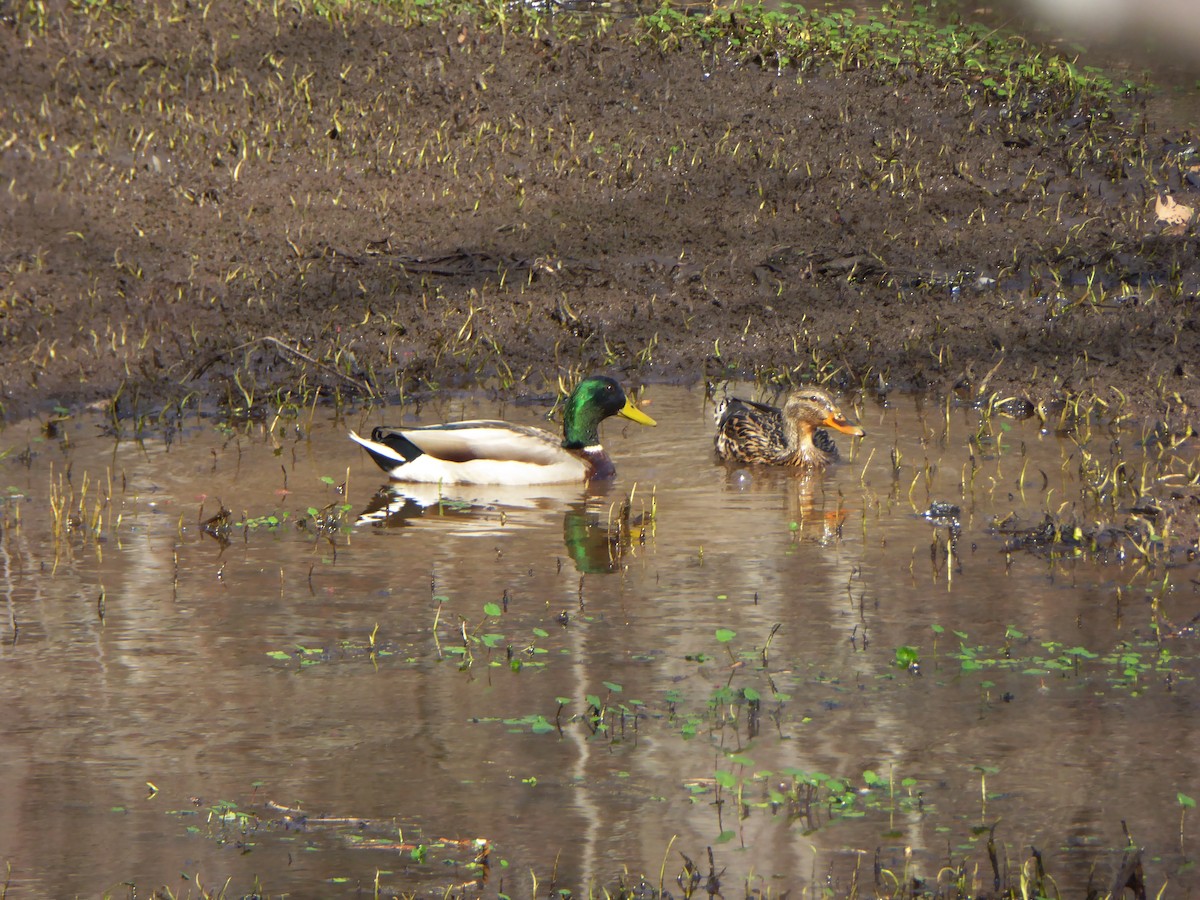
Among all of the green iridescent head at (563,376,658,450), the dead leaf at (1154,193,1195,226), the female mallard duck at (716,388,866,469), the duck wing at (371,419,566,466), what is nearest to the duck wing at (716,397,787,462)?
the female mallard duck at (716,388,866,469)

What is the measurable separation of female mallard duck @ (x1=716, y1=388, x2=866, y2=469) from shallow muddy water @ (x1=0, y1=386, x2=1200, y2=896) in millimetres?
474

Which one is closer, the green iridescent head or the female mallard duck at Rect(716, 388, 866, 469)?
the green iridescent head

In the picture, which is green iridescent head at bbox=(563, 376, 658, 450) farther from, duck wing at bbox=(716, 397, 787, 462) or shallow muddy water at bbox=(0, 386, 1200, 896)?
duck wing at bbox=(716, 397, 787, 462)

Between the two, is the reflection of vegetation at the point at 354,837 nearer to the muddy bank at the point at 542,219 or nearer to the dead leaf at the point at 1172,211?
the muddy bank at the point at 542,219

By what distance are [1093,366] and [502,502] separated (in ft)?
14.0

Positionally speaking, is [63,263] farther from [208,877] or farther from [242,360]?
[208,877]

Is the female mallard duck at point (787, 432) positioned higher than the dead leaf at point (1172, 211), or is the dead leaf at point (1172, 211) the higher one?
Answer: the dead leaf at point (1172, 211)

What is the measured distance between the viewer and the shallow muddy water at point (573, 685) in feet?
16.2

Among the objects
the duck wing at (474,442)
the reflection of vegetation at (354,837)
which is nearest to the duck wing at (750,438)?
the duck wing at (474,442)

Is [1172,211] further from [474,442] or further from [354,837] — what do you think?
[354,837]

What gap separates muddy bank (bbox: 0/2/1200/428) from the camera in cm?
1220

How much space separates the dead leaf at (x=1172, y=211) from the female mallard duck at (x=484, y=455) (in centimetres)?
714

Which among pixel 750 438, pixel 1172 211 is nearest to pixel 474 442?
pixel 750 438

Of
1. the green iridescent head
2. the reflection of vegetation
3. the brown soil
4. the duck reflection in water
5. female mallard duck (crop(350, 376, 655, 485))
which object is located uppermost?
the brown soil
